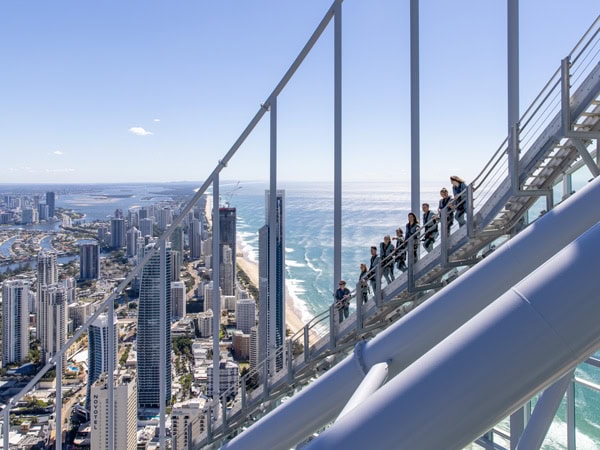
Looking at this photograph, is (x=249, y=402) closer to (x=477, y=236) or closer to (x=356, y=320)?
(x=356, y=320)

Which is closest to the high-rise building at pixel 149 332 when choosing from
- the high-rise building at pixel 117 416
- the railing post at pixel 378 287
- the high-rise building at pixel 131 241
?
the high-rise building at pixel 117 416

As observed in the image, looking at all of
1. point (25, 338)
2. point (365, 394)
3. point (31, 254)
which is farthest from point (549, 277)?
point (31, 254)

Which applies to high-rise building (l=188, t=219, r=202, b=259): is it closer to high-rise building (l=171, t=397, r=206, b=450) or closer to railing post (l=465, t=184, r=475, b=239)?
high-rise building (l=171, t=397, r=206, b=450)

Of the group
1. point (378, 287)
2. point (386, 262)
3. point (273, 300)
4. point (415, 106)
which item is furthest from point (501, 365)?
point (273, 300)

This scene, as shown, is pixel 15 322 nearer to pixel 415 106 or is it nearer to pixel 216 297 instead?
pixel 216 297

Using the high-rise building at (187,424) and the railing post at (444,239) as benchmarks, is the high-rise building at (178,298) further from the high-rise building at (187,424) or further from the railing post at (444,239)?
the railing post at (444,239)

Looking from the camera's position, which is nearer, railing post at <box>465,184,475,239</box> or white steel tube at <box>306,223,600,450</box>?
white steel tube at <box>306,223,600,450</box>

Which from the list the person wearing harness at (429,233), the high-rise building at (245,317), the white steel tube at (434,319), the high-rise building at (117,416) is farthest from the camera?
the high-rise building at (245,317)

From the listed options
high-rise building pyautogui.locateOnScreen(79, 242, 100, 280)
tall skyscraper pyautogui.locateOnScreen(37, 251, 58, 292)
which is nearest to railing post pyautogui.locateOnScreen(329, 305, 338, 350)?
tall skyscraper pyautogui.locateOnScreen(37, 251, 58, 292)
